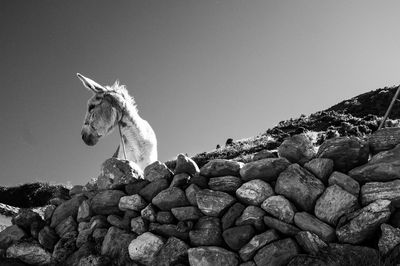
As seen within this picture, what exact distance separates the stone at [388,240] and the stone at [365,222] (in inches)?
4.6

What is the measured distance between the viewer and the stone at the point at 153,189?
5.42 meters

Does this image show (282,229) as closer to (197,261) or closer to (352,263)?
(352,263)

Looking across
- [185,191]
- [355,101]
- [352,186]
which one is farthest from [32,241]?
[355,101]

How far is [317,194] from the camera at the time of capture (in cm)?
434

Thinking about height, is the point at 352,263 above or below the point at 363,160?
below

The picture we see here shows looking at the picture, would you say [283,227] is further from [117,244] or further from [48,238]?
[48,238]

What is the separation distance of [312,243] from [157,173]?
2468 millimetres

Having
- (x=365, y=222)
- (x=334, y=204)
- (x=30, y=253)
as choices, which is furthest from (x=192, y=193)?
(x=30, y=253)

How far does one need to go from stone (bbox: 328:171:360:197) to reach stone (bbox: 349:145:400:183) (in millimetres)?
127

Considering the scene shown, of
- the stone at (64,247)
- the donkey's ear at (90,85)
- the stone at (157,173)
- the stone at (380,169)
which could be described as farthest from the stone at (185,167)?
the donkey's ear at (90,85)

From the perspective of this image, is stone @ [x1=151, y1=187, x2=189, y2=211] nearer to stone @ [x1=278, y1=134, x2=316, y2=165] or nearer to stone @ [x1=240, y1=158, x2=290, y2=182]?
stone @ [x1=240, y1=158, x2=290, y2=182]

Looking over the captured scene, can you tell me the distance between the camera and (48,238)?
19.5ft

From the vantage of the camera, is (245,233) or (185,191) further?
(185,191)

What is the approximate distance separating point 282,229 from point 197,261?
3.54 ft
